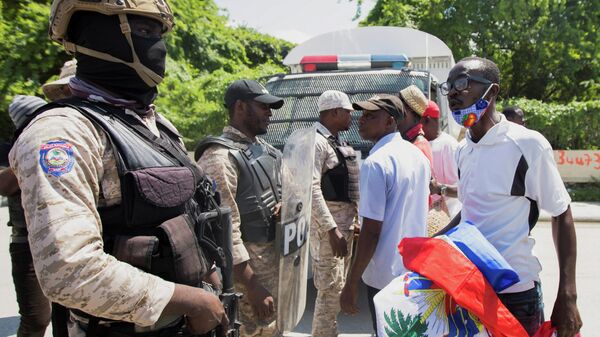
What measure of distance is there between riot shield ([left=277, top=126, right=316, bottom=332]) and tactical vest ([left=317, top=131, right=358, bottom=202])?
113 cm

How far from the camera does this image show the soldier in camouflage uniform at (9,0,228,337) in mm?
1425

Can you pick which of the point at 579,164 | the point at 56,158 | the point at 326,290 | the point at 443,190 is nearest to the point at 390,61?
the point at 443,190

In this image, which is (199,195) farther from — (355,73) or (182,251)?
(355,73)

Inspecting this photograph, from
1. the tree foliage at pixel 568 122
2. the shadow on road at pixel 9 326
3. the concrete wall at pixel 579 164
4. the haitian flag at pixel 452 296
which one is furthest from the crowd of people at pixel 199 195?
the tree foliage at pixel 568 122

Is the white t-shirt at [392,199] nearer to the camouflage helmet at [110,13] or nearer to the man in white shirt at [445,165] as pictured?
the man in white shirt at [445,165]

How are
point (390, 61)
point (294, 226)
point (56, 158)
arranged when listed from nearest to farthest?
point (56, 158) → point (294, 226) → point (390, 61)

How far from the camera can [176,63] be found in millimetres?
12711

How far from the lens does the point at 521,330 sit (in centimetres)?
219

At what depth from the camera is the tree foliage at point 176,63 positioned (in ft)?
32.5

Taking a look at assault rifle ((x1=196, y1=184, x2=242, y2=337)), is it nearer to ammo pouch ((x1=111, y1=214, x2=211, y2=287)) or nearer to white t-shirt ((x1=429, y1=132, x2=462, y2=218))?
ammo pouch ((x1=111, y1=214, x2=211, y2=287))

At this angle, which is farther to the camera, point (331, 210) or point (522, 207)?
point (331, 210)

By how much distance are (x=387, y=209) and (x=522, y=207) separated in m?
0.85

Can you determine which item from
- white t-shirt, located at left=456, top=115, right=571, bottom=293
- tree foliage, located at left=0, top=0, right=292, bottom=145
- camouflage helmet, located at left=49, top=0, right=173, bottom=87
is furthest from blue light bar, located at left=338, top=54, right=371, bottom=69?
tree foliage, located at left=0, top=0, right=292, bottom=145

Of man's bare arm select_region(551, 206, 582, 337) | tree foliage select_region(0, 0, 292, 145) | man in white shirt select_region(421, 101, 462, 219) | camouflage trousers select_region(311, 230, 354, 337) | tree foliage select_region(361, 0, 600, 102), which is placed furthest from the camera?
tree foliage select_region(361, 0, 600, 102)
